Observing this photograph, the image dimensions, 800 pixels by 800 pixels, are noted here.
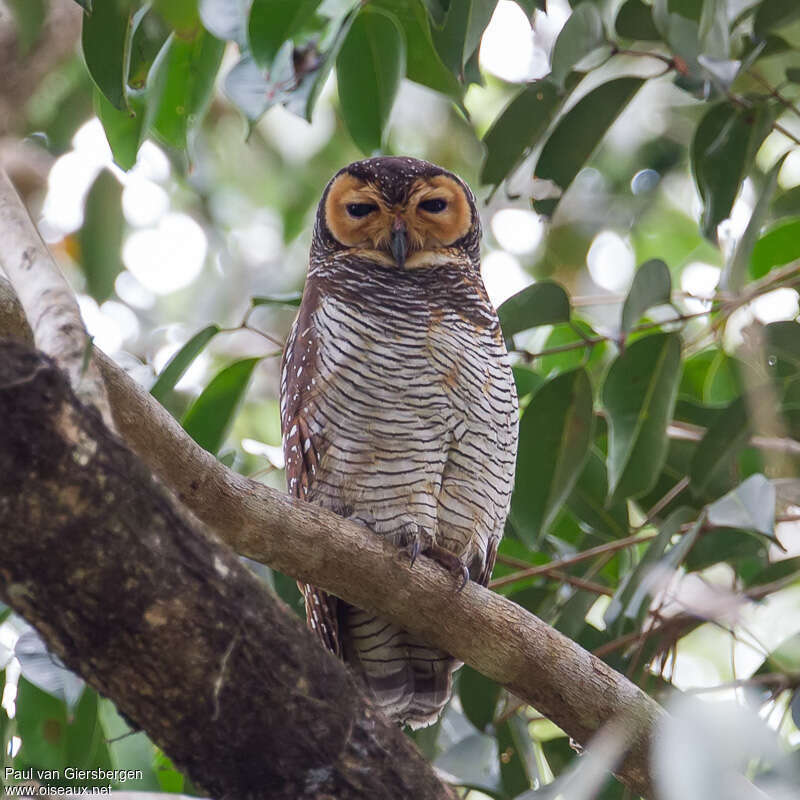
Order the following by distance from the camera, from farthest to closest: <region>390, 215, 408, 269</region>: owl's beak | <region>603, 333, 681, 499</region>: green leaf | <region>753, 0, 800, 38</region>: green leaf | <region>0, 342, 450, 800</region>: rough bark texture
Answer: <region>390, 215, 408, 269</region>: owl's beak → <region>603, 333, 681, 499</region>: green leaf → <region>753, 0, 800, 38</region>: green leaf → <region>0, 342, 450, 800</region>: rough bark texture

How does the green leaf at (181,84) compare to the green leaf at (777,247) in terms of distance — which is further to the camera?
the green leaf at (777,247)

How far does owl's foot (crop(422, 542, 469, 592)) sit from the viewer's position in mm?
2162

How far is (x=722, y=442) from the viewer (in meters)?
2.49

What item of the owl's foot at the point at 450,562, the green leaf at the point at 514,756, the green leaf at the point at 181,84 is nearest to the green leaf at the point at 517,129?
the green leaf at the point at 181,84

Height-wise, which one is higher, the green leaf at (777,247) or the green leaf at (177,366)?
the green leaf at (777,247)

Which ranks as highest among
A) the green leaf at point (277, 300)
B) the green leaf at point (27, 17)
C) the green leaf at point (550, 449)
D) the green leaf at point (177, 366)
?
the green leaf at point (27, 17)

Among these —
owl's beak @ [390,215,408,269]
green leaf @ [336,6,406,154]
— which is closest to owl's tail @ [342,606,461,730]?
owl's beak @ [390,215,408,269]

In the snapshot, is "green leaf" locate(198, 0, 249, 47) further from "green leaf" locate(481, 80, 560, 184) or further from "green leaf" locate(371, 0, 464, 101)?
"green leaf" locate(481, 80, 560, 184)

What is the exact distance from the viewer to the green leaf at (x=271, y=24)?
2.00 meters

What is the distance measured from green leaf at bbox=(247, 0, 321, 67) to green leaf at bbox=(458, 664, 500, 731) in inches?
55.8

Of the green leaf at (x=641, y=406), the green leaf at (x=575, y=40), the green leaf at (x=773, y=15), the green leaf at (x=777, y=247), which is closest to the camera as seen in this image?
the green leaf at (x=575, y=40)

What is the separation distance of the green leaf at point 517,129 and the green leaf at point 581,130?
0.14ft

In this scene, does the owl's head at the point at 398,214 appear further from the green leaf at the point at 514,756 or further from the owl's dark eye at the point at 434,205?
the green leaf at the point at 514,756

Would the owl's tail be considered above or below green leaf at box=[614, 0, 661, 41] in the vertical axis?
below
